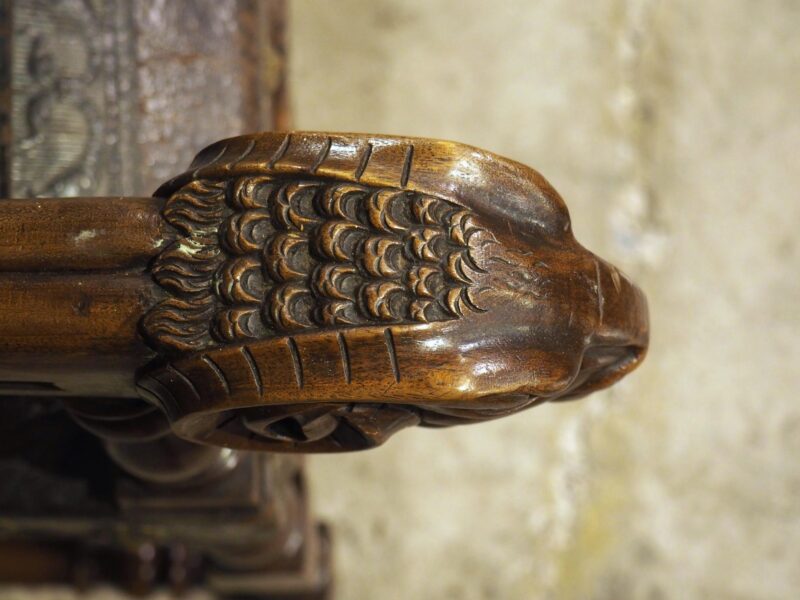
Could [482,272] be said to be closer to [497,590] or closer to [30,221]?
[30,221]

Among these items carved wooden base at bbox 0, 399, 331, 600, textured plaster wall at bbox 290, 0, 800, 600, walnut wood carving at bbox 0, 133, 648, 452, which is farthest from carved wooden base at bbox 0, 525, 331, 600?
walnut wood carving at bbox 0, 133, 648, 452

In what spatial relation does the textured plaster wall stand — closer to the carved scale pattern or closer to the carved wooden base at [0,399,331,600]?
the carved wooden base at [0,399,331,600]

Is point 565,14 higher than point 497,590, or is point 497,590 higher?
point 565,14

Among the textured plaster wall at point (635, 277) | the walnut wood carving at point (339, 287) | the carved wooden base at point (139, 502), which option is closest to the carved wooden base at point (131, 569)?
the carved wooden base at point (139, 502)

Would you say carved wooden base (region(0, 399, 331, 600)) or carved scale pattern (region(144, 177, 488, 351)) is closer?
carved scale pattern (region(144, 177, 488, 351))

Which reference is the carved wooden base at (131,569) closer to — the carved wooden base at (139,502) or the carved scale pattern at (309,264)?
the carved wooden base at (139,502)

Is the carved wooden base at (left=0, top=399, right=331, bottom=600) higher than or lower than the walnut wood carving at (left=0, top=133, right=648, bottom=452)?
lower

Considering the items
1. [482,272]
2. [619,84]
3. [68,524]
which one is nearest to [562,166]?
[619,84]

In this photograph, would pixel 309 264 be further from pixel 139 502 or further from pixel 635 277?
pixel 635 277
